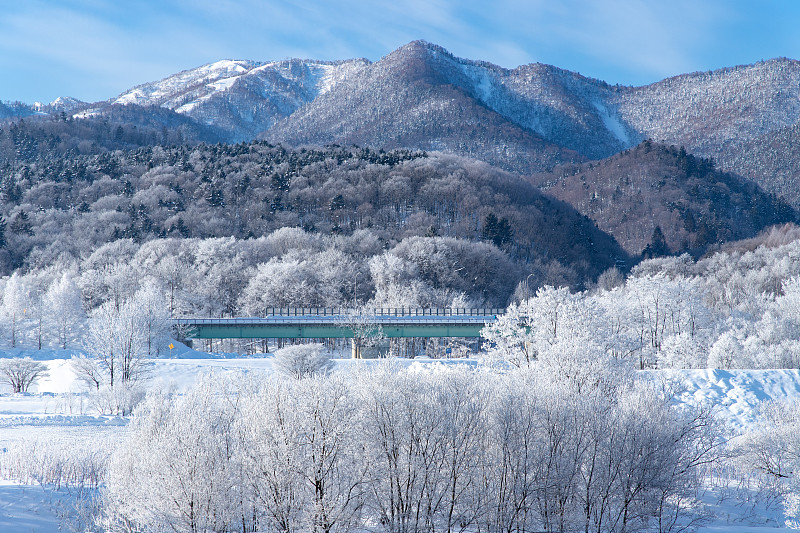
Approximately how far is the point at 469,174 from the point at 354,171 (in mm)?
33658

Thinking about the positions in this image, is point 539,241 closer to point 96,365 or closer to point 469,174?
point 469,174

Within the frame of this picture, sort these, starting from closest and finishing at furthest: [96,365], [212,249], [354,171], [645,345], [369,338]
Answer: [96,365]
[645,345]
[369,338]
[212,249]
[354,171]

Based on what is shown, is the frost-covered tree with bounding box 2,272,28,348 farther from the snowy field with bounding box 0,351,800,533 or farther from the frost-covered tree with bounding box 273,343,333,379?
the frost-covered tree with bounding box 273,343,333,379

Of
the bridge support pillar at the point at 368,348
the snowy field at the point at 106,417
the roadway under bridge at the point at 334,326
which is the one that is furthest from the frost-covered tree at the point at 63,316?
the bridge support pillar at the point at 368,348

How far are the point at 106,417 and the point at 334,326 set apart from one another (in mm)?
37070

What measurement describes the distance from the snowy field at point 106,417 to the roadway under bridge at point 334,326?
25.5 ft

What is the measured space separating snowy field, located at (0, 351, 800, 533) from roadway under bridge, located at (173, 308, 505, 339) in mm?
7759

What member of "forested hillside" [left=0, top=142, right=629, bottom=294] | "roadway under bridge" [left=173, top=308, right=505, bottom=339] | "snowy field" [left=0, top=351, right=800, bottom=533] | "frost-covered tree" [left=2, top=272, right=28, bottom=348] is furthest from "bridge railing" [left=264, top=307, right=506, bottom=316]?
"forested hillside" [left=0, top=142, right=629, bottom=294]

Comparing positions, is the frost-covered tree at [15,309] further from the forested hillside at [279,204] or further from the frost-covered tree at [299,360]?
the frost-covered tree at [299,360]

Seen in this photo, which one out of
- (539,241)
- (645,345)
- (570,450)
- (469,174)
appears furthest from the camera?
(469,174)

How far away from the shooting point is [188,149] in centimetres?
18225

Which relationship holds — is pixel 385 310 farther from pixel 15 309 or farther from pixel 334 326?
pixel 15 309

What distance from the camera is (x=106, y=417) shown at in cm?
4225

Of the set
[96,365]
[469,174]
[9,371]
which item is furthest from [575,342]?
[469,174]
